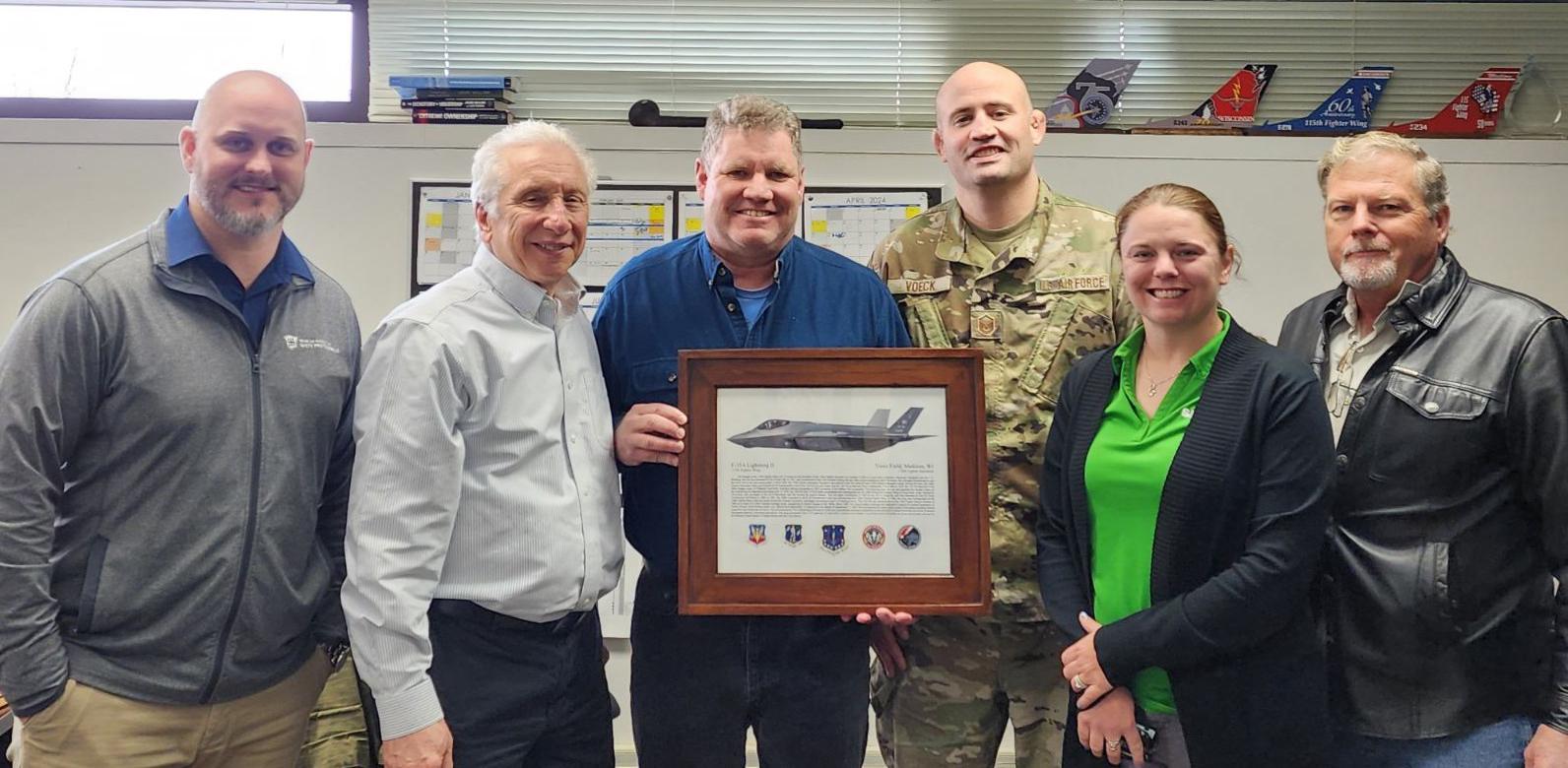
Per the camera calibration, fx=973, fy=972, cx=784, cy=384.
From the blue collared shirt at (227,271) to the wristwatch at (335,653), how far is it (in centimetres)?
58

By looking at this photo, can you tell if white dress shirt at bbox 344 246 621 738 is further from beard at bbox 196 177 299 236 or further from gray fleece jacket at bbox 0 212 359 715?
beard at bbox 196 177 299 236

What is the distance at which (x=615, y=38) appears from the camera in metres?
3.91

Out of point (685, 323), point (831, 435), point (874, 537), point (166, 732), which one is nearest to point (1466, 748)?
point (874, 537)

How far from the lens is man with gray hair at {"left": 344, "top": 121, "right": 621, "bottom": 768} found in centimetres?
155

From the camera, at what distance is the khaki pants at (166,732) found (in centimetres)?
158

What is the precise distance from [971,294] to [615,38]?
2383 mm

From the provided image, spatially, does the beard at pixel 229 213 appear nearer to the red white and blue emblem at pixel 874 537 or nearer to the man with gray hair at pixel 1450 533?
the red white and blue emblem at pixel 874 537

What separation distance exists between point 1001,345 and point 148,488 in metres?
1.64

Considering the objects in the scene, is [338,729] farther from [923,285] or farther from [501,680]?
[923,285]

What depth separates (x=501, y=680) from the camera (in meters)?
1.65

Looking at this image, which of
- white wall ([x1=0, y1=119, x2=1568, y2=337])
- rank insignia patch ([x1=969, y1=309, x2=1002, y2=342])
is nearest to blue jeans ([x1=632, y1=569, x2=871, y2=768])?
rank insignia patch ([x1=969, y1=309, x2=1002, y2=342])

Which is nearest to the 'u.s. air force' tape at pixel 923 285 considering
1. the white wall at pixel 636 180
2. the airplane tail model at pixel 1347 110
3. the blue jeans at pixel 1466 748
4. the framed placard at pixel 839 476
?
the framed placard at pixel 839 476

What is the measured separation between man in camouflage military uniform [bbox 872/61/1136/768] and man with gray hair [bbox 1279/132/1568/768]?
1.81 ft

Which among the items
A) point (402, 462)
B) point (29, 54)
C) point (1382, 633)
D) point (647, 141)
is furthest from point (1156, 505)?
point (29, 54)
